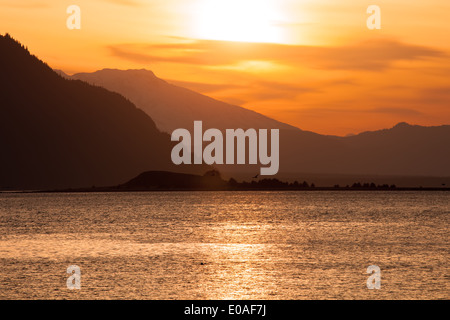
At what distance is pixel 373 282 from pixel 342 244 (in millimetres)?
34717

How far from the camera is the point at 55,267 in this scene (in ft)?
198

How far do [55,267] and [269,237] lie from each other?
1743 inches

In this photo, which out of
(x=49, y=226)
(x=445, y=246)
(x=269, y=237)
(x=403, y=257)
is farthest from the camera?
(x=49, y=226)

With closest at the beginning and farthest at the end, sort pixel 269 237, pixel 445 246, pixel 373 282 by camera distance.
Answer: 1. pixel 373 282
2. pixel 445 246
3. pixel 269 237

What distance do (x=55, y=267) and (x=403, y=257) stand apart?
35011mm
